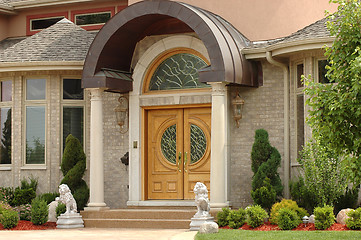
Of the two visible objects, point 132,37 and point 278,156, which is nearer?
point 278,156

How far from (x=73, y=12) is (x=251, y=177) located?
8.19 meters

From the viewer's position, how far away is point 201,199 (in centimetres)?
1459

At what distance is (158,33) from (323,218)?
688 centimetres

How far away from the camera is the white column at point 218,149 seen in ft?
51.0

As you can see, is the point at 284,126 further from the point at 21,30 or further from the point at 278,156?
the point at 21,30

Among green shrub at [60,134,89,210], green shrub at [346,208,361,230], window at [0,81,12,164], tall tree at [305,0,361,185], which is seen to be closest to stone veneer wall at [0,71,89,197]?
window at [0,81,12,164]

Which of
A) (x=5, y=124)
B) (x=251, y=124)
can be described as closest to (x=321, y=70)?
(x=251, y=124)

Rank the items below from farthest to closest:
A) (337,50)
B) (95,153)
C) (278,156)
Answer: (95,153) → (278,156) → (337,50)

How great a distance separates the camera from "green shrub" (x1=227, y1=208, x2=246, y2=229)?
1449 centimetres

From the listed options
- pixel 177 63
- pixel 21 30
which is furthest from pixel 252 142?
pixel 21 30

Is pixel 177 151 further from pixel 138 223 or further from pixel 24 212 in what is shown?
pixel 24 212

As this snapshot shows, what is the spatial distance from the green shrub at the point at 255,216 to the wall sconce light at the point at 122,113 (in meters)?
4.98

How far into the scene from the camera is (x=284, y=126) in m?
16.4

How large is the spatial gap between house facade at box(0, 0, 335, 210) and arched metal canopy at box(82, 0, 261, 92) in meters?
0.03
